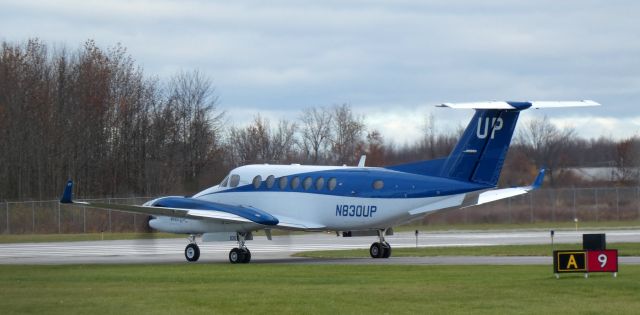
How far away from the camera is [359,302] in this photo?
853 inches

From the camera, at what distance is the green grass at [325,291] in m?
20.8

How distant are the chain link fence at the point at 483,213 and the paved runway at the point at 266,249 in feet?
29.1

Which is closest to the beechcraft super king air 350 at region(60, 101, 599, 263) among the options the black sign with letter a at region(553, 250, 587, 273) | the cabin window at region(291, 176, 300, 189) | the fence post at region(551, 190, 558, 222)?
the cabin window at region(291, 176, 300, 189)

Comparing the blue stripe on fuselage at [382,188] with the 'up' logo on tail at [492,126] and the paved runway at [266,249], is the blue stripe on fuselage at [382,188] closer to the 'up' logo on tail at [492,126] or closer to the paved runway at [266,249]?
the 'up' logo on tail at [492,126]

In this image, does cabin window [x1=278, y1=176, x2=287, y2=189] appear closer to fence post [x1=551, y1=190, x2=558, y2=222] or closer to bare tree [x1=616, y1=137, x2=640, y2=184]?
fence post [x1=551, y1=190, x2=558, y2=222]

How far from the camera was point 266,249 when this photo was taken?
4734 cm

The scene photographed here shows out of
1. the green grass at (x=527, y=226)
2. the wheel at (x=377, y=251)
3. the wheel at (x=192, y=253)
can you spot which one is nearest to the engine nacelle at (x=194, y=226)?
the wheel at (x=192, y=253)

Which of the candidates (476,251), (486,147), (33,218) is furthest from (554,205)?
(486,147)

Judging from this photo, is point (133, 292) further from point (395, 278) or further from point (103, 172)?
point (103, 172)

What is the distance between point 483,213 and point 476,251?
103ft

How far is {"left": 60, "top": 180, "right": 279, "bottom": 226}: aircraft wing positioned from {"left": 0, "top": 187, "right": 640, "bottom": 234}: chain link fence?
26651 mm

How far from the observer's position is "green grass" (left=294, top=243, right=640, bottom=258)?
3953cm

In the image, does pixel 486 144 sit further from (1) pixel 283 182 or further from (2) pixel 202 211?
(2) pixel 202 211

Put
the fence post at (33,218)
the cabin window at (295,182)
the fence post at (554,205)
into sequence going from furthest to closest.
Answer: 1. the fence post at (554,205)
2. the fence post at (33,218)
3. the cabin window at (295,182)
